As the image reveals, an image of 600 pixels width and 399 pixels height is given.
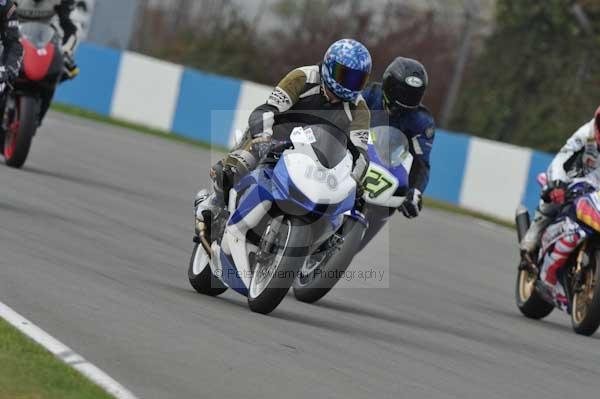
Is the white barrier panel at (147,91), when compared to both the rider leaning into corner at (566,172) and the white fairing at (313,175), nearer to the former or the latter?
the rider leaning into corner at (566,172)

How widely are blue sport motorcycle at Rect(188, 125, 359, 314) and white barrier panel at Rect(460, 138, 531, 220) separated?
1467cm

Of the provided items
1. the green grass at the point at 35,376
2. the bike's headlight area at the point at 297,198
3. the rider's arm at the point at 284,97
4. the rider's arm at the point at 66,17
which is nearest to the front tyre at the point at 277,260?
the bike's headlight area at the point at 297,198

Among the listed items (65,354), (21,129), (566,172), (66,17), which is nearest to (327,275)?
(566,172)

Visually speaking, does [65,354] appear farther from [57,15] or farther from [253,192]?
[57,15]

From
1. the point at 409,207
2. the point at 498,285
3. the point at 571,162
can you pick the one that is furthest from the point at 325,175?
the point at 498,285

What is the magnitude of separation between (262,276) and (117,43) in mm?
31423

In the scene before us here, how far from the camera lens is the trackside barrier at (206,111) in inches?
949

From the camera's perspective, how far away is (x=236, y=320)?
29.0 feet

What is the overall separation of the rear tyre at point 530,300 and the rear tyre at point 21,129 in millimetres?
4804

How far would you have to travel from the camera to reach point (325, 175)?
9.07 m

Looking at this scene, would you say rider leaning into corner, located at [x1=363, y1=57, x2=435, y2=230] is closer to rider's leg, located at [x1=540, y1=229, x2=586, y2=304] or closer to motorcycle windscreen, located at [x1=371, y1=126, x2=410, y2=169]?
motorcycle windscreen, located at [x1=371, y1=126, x2=410, y2=169]

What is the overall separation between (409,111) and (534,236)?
5.06 feet

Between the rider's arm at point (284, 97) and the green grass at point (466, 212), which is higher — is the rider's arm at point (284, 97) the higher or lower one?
the higher one

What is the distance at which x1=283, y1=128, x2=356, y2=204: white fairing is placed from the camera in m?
8.98
